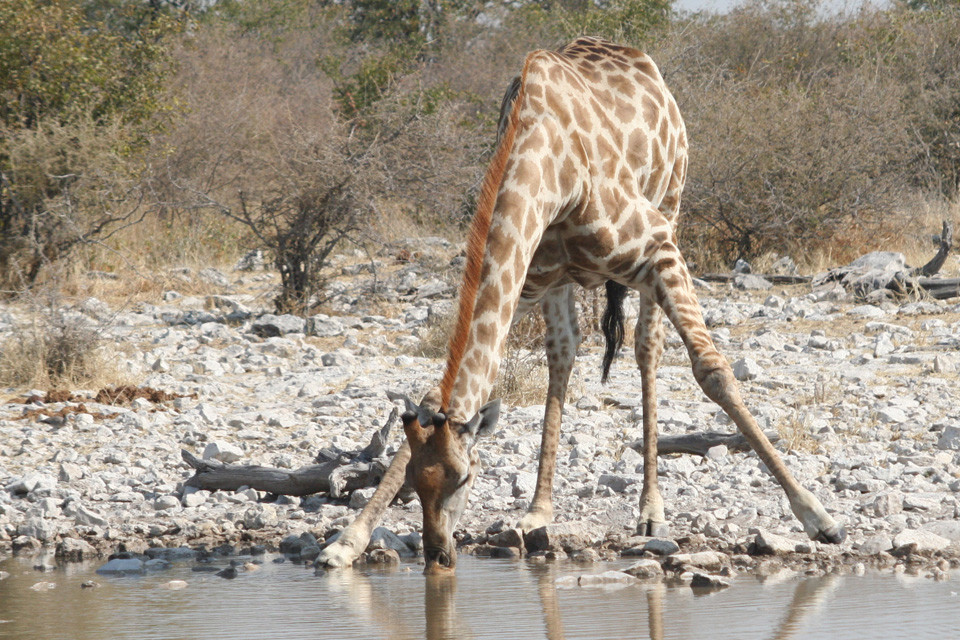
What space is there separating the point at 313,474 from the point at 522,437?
5.05 ft

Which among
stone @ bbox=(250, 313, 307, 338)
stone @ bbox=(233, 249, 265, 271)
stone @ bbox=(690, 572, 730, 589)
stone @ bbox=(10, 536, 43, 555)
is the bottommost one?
stone @ bbox=(10, 536, 43, 555)

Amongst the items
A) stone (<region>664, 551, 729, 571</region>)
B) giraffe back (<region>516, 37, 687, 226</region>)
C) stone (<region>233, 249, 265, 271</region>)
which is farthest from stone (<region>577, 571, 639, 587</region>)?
stone (<region>233, 249, 265, 271</region>)

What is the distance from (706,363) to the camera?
5.01 meters

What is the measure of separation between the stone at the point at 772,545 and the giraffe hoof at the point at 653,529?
47 centimetres

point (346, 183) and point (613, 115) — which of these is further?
point (346, 183)

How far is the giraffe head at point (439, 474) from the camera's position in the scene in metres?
3.97

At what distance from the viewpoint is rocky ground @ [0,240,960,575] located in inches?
209

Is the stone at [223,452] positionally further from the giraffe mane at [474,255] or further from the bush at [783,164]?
the bush at [783,164]

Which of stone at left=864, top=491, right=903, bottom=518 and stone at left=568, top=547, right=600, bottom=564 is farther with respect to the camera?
stone at left=864, top=491, right=903, bottom=518

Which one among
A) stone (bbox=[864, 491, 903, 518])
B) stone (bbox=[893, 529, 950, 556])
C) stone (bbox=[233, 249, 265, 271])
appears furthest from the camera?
stone (bbox=[233, 249, 265, 271])

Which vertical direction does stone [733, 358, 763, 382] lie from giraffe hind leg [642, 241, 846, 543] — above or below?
below

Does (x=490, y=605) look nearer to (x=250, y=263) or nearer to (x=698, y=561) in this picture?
(x=698, y=561)

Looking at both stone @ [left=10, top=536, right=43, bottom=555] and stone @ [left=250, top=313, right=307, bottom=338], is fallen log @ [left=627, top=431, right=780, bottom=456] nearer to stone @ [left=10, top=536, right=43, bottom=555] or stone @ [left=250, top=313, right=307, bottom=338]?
stone @ [left=10, top=536, right=43, bottom=555]

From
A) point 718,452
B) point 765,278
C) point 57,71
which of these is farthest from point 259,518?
point 57,71
